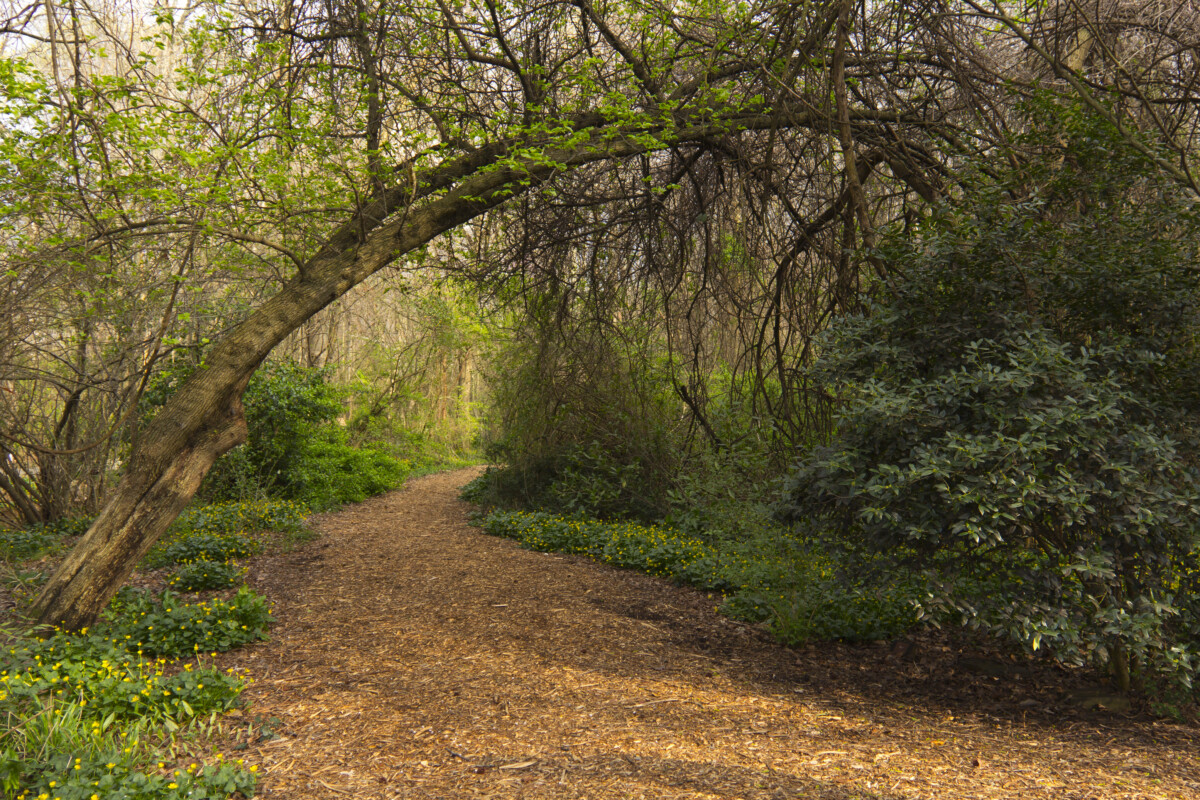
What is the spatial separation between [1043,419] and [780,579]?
2111mm

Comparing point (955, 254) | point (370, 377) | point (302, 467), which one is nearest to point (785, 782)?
point (955, 254)

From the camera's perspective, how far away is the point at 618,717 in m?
3.27

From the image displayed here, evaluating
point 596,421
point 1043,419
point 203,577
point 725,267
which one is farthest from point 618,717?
point 596,421

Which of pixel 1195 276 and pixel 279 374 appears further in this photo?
pixel 279 374

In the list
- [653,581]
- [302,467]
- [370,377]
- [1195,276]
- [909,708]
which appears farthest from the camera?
[370,377]

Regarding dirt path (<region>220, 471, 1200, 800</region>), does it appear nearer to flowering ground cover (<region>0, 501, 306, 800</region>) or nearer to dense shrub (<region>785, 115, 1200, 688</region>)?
flowering ground cover (<region>0, 501, 306, 800</region>)

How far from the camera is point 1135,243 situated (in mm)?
3236

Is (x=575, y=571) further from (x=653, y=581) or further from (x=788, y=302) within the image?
(x=788, y=302)

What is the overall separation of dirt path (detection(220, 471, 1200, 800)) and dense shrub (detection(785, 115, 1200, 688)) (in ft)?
1.67

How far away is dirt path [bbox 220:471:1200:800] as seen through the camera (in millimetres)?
2686

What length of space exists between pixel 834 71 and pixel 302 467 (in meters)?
7.72

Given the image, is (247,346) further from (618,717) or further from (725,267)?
(725,267)

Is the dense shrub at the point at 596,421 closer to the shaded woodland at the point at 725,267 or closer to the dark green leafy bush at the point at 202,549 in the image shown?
the shaded woodland at the point at 725,267

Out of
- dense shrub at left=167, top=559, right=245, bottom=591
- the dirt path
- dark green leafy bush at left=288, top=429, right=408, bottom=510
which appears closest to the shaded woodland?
the dirt path
